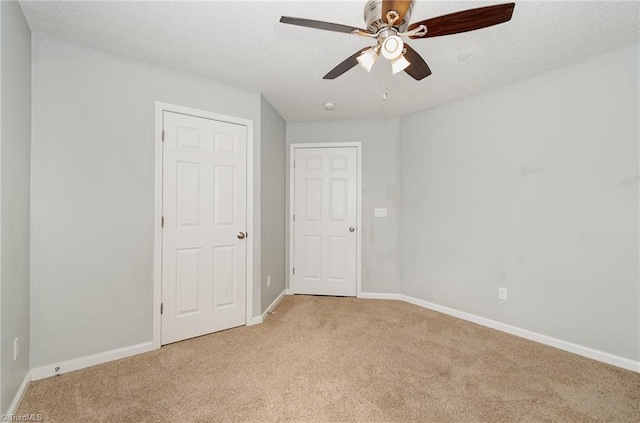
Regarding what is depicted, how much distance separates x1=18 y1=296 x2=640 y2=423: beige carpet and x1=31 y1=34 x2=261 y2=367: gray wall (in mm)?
336

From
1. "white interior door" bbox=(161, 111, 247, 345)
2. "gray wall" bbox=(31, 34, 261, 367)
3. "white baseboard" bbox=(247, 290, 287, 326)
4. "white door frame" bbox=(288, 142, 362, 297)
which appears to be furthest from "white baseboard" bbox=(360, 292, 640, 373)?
"gray wall" bbox=(31, 34, 261, 367)

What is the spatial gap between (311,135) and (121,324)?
10.1 feet

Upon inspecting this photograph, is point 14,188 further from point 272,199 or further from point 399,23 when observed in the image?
point 399,23

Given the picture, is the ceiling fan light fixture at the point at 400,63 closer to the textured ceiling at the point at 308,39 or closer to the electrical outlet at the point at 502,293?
the textured ceiling at the point at 308,39

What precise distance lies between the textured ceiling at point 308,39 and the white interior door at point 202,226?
0.59 metres

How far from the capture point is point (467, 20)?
143 cm

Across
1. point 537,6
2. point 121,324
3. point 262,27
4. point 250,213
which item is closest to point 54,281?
point 121,324

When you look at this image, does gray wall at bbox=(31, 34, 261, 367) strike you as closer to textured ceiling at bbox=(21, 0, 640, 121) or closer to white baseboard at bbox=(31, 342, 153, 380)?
white baseboard at bbox=(31, 342, 153, 380)

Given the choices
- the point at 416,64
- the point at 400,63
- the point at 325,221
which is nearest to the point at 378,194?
the point at 325,221

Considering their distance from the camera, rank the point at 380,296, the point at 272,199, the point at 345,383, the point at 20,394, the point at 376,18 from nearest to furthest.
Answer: the point at 376,18
the point at 20,394
the point at 345,383
the point at 272,199
the point at 380,296

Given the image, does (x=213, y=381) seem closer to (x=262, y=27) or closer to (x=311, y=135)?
(x=262, y=27)

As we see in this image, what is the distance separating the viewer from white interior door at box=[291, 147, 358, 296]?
3.96m

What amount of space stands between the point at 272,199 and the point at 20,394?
2521mm

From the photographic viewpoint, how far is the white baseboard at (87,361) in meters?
2.00
